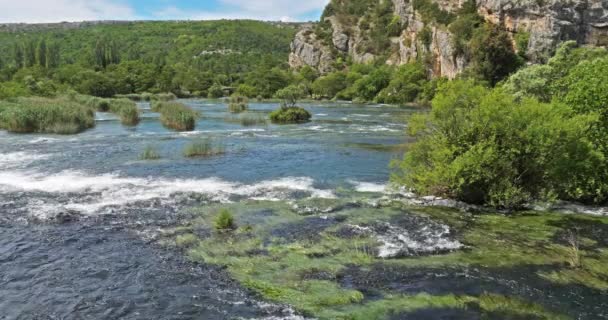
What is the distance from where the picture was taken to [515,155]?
2233 cm

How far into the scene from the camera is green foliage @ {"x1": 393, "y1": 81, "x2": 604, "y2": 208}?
21.5 meters

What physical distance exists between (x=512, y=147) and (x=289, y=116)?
46441mm

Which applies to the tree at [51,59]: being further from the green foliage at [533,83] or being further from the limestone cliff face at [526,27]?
the green foliage at [533,83]

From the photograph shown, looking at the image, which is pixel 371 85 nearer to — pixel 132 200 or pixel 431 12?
pixel 431 12

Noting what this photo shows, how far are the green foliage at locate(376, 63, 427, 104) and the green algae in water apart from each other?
94001 millimetres

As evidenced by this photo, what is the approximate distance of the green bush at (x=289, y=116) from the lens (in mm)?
66250

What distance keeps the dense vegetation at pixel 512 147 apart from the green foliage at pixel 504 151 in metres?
0.04

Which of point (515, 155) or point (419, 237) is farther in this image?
point (515, 155)

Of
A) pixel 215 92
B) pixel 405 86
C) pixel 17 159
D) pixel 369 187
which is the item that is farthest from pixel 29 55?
pixel 369 187

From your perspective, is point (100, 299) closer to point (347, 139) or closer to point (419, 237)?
point (419, 237)

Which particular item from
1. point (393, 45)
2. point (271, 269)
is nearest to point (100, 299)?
point (271, 269)

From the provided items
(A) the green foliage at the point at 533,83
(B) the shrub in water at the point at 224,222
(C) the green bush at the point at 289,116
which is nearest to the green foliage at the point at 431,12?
(C) the green bush at the point at 289,116

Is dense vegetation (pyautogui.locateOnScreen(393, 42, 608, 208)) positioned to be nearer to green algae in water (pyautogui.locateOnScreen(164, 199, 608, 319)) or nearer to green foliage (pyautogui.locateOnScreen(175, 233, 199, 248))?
green algae in water (pyautogui.locateOnScreen(164, 199, 608, 319))

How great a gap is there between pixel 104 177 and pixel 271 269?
17.4 meters
